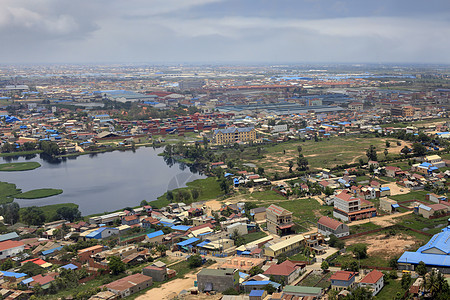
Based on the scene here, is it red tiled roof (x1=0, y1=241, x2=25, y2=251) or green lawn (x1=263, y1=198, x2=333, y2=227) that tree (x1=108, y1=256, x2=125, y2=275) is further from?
green lawn (x1=263, y1=198, x2=333, y2=227)

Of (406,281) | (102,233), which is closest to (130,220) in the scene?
(102,233)

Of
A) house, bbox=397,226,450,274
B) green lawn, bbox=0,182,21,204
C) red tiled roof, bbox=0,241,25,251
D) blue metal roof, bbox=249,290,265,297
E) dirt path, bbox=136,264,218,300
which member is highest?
house, bbox=397,226,450,274

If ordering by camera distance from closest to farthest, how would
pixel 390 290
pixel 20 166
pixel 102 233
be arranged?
pixel 390 290, pixel 102 233, pixel 20 166

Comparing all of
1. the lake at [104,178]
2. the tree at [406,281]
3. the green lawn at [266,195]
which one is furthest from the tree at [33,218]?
the tree at [406,281]

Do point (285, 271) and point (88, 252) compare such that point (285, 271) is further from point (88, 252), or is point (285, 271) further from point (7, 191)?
point (7, 191)

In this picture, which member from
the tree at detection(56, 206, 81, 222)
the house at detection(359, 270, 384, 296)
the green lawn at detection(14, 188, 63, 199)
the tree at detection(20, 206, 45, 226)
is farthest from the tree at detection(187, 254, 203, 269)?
the green lawn at detection(14, 188, 63, 199)

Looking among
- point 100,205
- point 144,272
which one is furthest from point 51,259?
point 100,205
